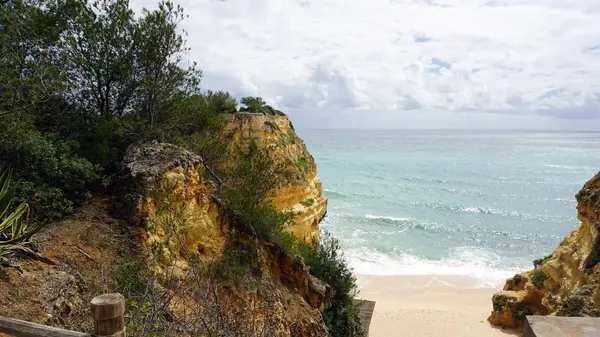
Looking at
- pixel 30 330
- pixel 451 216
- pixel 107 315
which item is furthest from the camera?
pixel 451 216

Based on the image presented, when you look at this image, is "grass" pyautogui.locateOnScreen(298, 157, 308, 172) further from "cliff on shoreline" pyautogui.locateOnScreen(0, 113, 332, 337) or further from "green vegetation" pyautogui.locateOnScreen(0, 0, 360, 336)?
"cliff on shoreline" pyautogui.locateOnScreen(0, 113, 332, 337)

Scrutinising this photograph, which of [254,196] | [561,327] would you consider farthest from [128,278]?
[561,327]

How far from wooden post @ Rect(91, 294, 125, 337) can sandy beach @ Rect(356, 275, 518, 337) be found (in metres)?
16.8

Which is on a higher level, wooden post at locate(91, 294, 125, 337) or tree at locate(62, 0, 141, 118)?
tree at locate(62, 0, 141, 118)

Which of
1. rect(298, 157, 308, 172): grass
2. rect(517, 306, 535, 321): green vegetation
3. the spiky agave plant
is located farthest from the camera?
rect(298, 157, 308, 172): grass

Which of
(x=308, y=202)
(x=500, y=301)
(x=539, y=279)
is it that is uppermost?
(x=308, y=202)

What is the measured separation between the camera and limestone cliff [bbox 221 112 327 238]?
2347 cm

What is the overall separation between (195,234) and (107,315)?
630cm

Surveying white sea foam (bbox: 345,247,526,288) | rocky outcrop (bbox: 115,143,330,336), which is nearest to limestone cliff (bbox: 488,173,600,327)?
white sea foam (bbox: 345,247,526,288)

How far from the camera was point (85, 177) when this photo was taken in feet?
28.7

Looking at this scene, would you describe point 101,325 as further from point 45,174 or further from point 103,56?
point 103,56

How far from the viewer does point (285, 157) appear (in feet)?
83.7

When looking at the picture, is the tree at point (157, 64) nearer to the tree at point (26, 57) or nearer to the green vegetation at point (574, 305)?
the tree at point (26, 57)

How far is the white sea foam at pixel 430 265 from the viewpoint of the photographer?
26.3m
